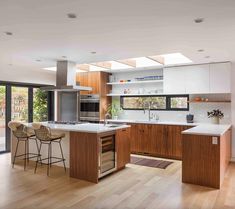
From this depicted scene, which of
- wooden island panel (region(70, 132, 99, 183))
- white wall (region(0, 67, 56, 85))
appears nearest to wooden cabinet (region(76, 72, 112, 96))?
white wall (region(0, 67, 56, 85))

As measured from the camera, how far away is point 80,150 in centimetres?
419

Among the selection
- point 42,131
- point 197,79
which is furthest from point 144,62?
point 42,131

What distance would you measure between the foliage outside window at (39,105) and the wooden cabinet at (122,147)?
3.72 m

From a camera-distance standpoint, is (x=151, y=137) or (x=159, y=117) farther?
(x=159, y=117)

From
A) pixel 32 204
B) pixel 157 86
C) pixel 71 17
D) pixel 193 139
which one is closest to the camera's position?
pixel 71 17

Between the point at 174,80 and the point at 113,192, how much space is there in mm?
3569

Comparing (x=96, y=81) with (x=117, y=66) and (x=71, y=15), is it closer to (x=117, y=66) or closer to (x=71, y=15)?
(x=117, y=66)

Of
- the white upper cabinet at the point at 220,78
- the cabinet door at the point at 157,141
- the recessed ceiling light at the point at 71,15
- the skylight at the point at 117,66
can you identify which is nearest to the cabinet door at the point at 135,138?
the cabinet door at the point at 157,141

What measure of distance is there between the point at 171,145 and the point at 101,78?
2.96 meters

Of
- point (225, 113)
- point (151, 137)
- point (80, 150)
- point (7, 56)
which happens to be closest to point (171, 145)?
point (151, 137)

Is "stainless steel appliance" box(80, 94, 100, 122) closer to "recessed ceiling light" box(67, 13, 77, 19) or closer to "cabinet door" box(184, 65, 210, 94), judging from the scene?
"cabinet door" box(184, 65, 210, 94)

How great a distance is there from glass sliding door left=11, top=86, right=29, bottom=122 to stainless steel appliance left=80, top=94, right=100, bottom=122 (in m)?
1.70

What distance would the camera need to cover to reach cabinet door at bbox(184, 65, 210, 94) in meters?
5.64

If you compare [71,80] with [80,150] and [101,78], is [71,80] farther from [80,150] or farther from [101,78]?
[80,150]
